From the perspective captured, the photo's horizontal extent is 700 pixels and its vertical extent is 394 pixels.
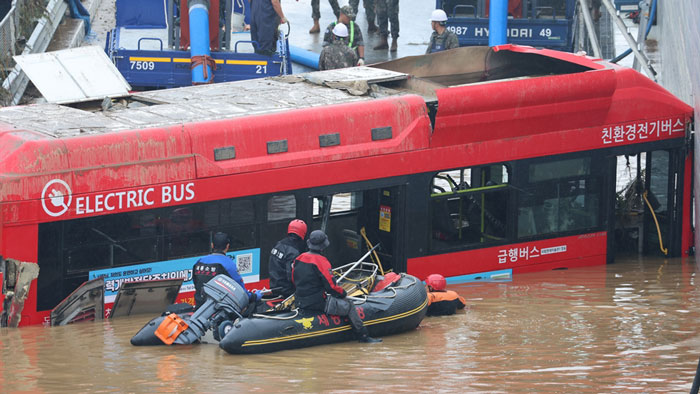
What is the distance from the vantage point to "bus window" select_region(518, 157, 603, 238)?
551 inches

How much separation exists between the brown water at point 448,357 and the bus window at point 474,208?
0.87 metres

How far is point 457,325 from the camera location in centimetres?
1195

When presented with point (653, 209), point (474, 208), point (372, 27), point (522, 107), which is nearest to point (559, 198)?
point (474, 208)

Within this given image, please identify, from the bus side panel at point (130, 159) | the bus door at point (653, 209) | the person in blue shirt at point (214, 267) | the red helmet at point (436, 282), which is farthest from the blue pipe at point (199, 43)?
the person in blue shirt at point (214, 267)

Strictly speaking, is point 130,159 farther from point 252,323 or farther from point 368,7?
point 368,7

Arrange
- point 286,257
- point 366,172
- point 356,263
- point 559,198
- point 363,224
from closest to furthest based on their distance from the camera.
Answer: point 286,257 → point 356,263 → point 366,172 → point 363,224 → point 559,198

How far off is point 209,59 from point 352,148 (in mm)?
7569

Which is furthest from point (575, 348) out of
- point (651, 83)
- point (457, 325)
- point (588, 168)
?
point (651, 83)

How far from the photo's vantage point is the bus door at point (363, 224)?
1320cm

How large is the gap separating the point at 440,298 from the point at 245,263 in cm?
205

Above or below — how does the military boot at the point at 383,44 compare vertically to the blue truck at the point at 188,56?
above

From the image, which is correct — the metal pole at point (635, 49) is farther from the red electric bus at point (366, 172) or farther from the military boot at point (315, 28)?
the military boot at point (315, 28)

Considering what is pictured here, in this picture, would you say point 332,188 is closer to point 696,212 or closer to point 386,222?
point 386,222

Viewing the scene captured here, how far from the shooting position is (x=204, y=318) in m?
10.7
